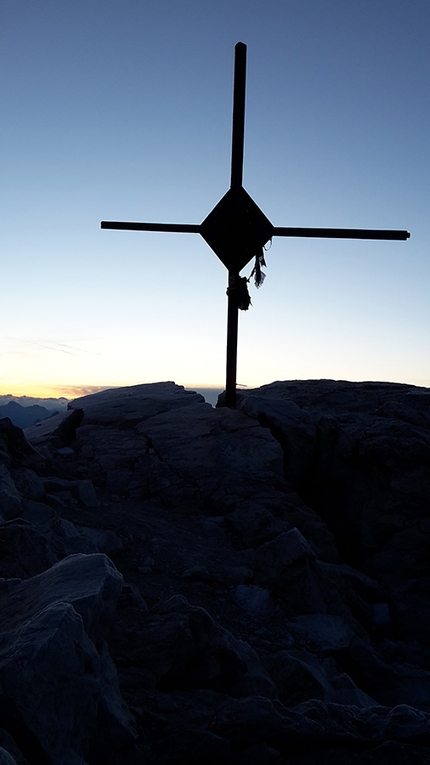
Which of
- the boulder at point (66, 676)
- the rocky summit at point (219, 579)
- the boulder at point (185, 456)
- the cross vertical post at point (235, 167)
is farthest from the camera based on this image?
the cross vertical post at point (235, 167)

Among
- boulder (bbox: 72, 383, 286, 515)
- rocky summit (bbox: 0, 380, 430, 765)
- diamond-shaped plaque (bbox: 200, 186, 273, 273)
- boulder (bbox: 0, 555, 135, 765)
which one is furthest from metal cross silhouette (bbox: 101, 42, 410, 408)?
boulder (bbox: 0, 555, 135, 765)

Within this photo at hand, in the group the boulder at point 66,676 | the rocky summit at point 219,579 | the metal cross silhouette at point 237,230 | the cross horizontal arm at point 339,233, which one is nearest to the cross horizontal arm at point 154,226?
the metal cross silhouette at point 237,230

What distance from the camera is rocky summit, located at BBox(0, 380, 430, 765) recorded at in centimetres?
274

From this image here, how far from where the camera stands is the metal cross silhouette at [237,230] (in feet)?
33.0

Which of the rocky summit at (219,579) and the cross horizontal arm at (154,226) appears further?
the cross horizontal arm at (154,226)

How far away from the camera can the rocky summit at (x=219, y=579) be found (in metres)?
2.74

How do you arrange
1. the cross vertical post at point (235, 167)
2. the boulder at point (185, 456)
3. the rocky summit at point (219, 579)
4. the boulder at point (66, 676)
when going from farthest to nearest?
the cross vertical post at point (235, 167), the boulder at point (185, 456), the rocky summit at point (219, 579), the boulder at point (66, 676)

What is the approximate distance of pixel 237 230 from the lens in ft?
33.2

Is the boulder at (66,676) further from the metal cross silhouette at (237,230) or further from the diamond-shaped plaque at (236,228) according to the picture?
the diamond-shaped plaque at (236,228)

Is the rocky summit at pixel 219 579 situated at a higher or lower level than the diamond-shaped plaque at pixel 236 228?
lower

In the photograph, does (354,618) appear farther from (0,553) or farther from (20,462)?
(20,462)

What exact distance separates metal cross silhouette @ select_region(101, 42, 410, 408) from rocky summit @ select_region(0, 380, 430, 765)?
1.71 meters

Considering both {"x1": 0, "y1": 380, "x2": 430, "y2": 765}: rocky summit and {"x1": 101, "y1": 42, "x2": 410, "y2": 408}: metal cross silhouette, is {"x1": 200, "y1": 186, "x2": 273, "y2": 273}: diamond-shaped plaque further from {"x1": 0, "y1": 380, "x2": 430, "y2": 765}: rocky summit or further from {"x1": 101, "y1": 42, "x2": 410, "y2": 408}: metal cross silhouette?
{"x1": 0, "y1": 380, "x2": 430, "y2": 765}: rocky summit

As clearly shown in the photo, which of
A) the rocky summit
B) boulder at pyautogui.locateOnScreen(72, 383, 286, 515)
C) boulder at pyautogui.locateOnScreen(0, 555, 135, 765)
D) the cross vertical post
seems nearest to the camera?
boulder at pyautogui.locateOnScreen(0, 555, 135, 765)
